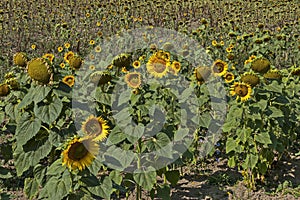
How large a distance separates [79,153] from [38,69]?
1.96 ft

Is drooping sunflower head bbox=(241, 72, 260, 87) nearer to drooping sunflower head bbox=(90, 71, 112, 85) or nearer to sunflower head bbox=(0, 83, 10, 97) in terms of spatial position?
drooping sunflower head bbox=(90, 71, 112, 85)

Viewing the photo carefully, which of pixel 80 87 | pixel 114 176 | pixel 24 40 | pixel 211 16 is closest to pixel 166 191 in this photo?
pixel 114 176

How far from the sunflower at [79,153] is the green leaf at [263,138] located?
1.72 metres

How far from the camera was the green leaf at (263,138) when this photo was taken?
11.2ft

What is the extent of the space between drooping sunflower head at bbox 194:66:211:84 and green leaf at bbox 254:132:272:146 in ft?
2.38

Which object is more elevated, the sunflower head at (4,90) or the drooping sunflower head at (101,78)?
the drooping sunflower head at (101,78)

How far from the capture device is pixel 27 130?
2.62 m

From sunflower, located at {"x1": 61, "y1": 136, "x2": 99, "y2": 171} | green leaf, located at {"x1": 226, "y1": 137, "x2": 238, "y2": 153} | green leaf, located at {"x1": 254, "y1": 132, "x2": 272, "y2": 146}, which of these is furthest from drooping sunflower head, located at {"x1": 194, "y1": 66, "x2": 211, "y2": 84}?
sunflower, located at {"x1": 61, "y1": 136, "x2": 99, "y2": 171}

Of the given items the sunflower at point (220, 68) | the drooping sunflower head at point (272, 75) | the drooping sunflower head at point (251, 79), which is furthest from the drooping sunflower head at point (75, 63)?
the drooping sunflower head at point (272, 75)

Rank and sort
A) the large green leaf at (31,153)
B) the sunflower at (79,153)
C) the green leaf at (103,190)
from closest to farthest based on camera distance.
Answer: the sunflower at (79,153)
the green leaf at (103,190)
the large green leaf at (31,153)

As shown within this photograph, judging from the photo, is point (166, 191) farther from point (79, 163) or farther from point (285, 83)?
point (285, 83)

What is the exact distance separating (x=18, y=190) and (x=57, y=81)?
158cm

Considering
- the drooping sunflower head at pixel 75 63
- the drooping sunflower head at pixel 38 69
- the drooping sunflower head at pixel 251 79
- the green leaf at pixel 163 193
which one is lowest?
the green leaf at pixel 163 193

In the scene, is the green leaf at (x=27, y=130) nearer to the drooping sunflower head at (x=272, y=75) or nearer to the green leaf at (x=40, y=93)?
the green leaf at (x=40, y=93)
